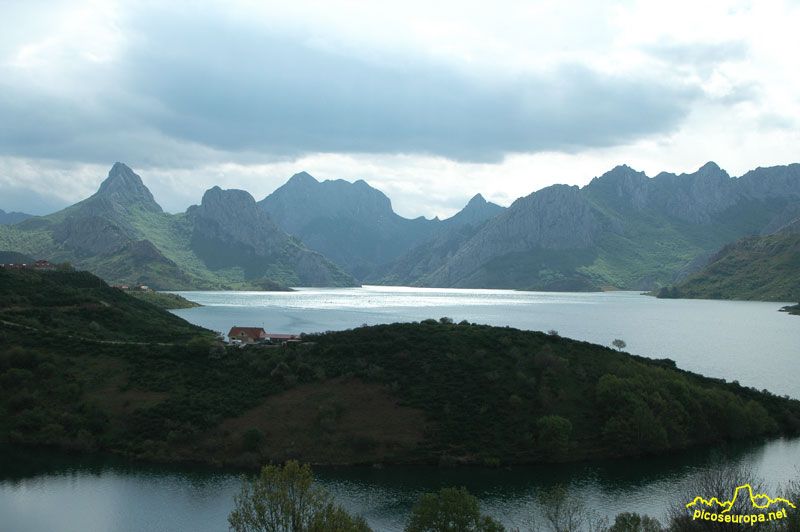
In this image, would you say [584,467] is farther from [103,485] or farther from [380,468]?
[103,485]

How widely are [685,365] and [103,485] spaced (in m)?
118

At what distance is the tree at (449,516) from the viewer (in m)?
45.2

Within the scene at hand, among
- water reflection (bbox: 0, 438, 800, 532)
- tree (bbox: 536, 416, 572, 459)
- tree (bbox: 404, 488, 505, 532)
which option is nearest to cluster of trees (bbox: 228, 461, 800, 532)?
tree (bbox: 404, 488, 505, 532)

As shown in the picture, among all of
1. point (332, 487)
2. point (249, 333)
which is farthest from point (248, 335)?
point (332, 487)

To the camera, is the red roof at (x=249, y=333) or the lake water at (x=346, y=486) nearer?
the lake water at (x=346, y=486)

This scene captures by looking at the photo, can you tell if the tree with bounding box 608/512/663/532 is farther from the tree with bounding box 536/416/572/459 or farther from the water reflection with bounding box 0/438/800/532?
the tree with bounding box 536/416/572/459

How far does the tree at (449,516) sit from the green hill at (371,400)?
2557 centimetres

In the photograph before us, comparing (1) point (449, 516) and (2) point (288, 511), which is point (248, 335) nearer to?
(2) point (288, 511)

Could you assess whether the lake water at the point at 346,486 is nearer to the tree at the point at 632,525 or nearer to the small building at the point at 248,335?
the tree at the point at 632,525

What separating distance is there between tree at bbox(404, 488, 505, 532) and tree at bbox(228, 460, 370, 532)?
4441mm

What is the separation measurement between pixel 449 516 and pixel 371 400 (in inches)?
1592

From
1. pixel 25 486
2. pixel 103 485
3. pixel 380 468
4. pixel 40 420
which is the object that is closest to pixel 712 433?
pixel 380 468

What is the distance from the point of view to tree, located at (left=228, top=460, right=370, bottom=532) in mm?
43188

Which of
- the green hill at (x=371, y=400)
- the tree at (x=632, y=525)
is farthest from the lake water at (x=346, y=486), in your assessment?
the tree at (x=632, y=525)
